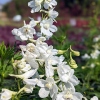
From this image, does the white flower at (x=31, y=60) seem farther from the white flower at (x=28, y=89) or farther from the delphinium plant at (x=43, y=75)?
the white flower at (x=28, y=89)

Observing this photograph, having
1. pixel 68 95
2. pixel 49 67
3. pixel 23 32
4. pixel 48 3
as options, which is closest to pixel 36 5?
pixel 48 3

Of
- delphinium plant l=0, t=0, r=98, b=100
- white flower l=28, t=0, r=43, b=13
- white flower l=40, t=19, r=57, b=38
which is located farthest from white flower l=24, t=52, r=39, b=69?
white flower l=28, t=0, r=43, b=13

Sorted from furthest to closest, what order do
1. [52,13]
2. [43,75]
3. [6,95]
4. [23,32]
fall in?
[52,13]
[23,32]
[43,75]
[6,95]

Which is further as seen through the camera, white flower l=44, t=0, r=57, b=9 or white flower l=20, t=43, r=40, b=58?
white flower l=44, t=0, r=57, b=9

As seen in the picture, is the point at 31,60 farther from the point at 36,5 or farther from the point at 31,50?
the point at 36,5

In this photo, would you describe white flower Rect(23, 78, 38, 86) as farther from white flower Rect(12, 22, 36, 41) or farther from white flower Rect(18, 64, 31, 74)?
white flower Rect(12, 22, 36, 41)

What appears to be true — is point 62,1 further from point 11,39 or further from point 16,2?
point 11,39

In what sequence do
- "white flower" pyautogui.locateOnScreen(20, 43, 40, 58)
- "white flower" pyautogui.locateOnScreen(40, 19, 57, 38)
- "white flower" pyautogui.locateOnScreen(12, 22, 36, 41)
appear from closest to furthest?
1. "white flower" pyautogui.locateOnScreen(20, 43, 40, 58)
2. "white flower" pyautogui.locateOnScreen(12, 22, 36, 41)
3. "white flower" pyautogui.locateOnScreen(40, 19, 57, 38)

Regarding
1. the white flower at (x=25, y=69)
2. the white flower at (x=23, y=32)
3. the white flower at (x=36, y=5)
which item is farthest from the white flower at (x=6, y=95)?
the white flower at (x=36, y=5)

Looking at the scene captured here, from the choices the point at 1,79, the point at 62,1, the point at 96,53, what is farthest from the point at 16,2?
the point at 1,79

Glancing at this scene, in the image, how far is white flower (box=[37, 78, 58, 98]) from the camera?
6.41ft

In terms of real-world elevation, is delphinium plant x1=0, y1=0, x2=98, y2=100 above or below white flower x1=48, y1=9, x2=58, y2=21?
below

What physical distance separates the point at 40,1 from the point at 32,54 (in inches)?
16.5

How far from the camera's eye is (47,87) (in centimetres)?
197
